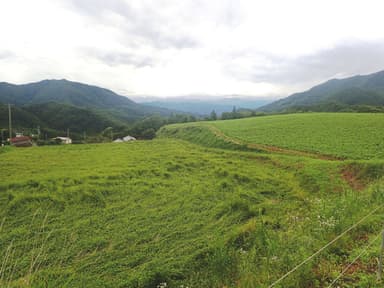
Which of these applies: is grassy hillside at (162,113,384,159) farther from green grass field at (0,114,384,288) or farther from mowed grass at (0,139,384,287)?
mowed grass at (0,139,384,287)

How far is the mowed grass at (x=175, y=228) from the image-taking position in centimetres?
536

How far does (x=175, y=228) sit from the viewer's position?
26.6ft

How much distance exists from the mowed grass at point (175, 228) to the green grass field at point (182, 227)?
0.03 meters

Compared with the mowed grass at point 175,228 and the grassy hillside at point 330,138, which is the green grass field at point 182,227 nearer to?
the mowed grass at point 175,228

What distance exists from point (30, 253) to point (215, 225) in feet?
20.6

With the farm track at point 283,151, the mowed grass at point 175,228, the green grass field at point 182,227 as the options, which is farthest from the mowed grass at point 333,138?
the mowed grass at point 175,228

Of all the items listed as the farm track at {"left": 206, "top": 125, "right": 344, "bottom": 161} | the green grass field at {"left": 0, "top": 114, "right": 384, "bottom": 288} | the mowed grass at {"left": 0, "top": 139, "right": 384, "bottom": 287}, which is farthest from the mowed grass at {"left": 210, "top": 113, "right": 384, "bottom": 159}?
the mowed grass at {"left": 0, "top": 139, "right": 384, "bottom": 287}

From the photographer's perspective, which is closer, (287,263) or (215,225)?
(287,263)

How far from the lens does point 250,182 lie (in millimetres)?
13836

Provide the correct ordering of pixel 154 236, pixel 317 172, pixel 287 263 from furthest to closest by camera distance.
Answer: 1. pixel 317 172
2. pixel 154 236
3. pixel 287 263

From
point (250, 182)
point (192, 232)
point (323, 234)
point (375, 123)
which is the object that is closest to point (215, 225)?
point (192, 232)

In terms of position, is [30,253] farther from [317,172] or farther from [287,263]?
[317,172]

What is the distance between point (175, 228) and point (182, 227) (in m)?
0.27

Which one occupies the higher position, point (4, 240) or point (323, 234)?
point (323, 234)
